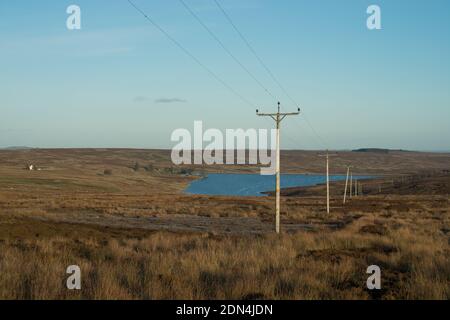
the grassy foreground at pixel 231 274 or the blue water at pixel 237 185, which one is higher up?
→ the grassy foreground at pixel 231 274

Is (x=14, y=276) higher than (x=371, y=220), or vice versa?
(x=14, y=276)

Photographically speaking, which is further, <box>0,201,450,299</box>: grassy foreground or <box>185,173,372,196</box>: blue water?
<box>185,173,372,196</box>: blue water

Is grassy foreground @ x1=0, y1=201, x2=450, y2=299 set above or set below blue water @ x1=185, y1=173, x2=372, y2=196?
above

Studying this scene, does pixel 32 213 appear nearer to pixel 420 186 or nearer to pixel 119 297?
pixel 119 297

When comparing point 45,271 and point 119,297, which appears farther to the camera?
point 45,271

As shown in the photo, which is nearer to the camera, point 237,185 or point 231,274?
point 231,274

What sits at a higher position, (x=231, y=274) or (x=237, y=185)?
(x=231, y=274)

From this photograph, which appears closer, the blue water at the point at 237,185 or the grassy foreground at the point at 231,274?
the grassy foreground at the point at 231,274


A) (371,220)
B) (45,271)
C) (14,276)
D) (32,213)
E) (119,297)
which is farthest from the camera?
(32,213)
